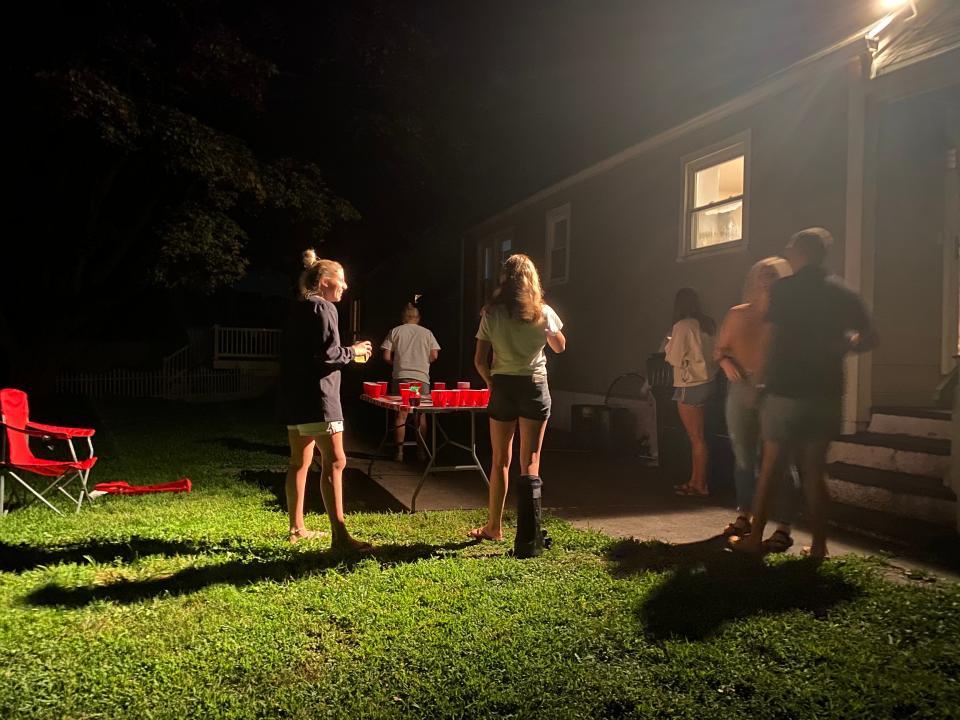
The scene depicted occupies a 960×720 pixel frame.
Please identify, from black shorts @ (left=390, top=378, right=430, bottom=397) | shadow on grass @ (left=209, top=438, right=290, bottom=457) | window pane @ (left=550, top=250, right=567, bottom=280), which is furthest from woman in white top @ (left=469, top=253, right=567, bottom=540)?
window pane @ (left=550, top=250, right=567, bottom=280)

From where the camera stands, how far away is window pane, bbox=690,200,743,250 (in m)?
9.12

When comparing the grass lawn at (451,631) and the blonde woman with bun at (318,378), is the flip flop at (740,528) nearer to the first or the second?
the grass lawn at (451,631)

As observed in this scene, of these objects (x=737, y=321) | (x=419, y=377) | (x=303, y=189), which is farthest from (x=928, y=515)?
(x=303, y=189)

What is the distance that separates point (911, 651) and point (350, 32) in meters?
14.1

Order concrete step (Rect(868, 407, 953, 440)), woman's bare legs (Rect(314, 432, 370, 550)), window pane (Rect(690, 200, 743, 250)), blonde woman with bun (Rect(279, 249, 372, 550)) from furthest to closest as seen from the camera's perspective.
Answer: window pane (Rect(690, 200, 743, 250)) < concrete step (Rect(868, 407, 953, 440)) < woman's bare legs (Rect(314, 432, 370, 550)) < blonde woman with bun (Rect(279, 249, 372, 550))

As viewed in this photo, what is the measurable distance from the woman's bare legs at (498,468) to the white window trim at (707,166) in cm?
514

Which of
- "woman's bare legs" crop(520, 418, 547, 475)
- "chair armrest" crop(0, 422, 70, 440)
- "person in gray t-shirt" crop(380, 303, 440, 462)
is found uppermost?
"person in gray t-shirt" crop(380, 303, 440, 462)

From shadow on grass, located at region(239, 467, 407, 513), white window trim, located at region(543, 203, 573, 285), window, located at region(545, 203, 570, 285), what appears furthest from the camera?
window, located at region(545, 203, 570, 285)

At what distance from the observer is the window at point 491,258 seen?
54.6 ft

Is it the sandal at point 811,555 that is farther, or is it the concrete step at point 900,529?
the concrete step at point 900,529

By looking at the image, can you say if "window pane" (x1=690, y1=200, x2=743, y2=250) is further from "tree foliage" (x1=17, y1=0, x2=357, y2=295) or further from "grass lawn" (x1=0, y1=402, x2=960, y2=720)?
"tree foliage" (x1=17, y1=0, x2=357, y2=295)

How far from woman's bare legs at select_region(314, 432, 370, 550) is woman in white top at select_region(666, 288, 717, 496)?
343cm

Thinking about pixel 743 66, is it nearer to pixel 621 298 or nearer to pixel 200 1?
pixel 621 298

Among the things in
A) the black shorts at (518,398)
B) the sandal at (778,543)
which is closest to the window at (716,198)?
the sandal at (778,543)
